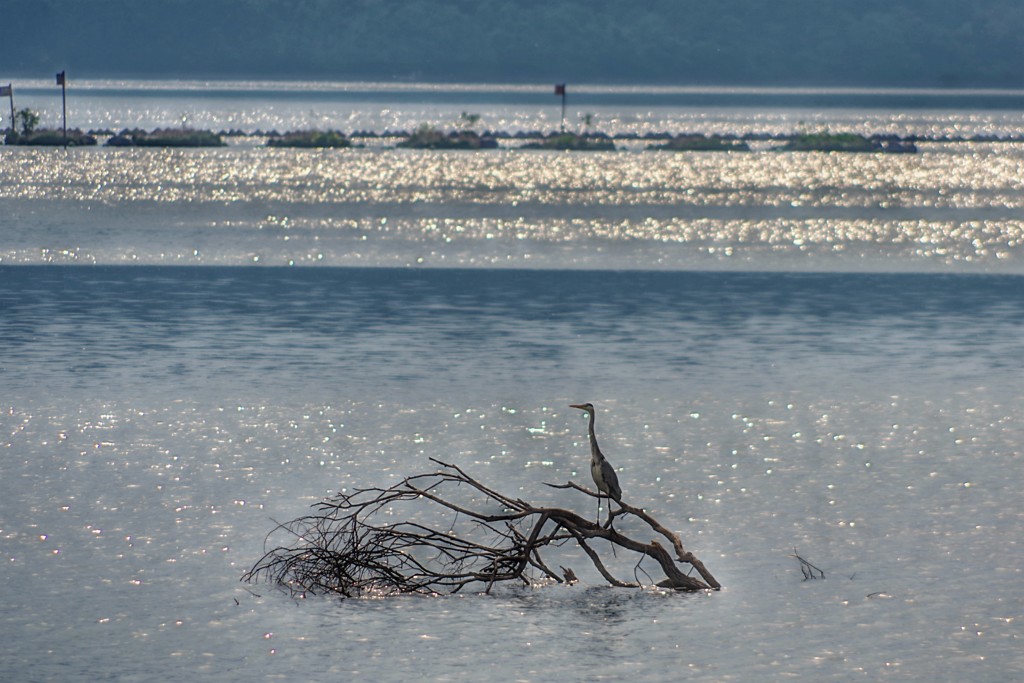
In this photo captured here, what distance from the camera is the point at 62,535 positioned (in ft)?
29.5

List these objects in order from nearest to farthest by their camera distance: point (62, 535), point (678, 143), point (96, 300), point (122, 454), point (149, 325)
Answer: point (62, 535) < point (122, 454) < point (149, 325) < point (96, 300) < point (678, 143)

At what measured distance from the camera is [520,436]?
1170cm

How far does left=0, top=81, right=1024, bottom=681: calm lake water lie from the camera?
7.35 meters

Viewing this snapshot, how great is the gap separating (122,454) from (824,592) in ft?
16.5

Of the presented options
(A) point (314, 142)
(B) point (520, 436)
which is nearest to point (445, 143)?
(A) point (314, 142)

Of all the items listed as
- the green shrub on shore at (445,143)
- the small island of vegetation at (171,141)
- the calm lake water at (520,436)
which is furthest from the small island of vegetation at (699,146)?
the calm lake water at (520,436)

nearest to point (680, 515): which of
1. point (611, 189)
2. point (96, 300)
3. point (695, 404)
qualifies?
point (695, 404)

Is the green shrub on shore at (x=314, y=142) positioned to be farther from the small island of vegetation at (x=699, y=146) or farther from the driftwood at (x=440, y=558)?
the driftwood at (x=440, y=558)

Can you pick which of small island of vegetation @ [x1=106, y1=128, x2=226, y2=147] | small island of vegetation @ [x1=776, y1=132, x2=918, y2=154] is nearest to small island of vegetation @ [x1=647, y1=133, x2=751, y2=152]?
small island of vegetation @ [x1=776, y1=132, x2=918, y2=154]

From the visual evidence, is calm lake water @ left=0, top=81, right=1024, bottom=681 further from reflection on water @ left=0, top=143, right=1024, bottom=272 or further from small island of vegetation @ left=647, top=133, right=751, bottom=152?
small island of vegetation @ left=647, top=133, right=751, bottom=152

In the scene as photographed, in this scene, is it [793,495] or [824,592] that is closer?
[824,592]

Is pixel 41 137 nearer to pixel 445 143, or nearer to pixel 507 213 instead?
pixel 445 143

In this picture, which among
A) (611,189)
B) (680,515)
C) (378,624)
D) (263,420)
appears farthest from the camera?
(611,189)

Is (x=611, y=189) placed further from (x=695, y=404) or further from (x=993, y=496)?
(x=993, y=496)
